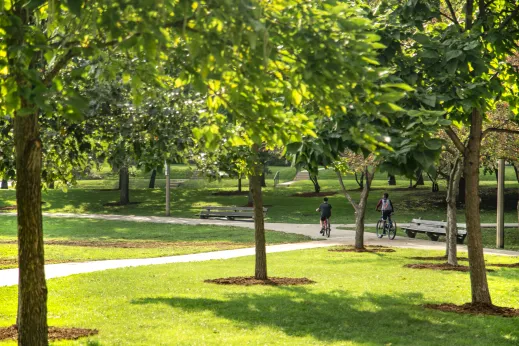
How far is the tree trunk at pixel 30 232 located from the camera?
295 inches

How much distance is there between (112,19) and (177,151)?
16.3 ft

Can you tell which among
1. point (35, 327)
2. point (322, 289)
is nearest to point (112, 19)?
point (35, 327)

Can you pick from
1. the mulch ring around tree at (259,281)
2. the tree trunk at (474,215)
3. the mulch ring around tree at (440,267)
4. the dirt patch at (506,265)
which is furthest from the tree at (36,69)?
the dirt patch at (506,265)

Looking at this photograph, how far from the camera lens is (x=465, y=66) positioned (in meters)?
8.86

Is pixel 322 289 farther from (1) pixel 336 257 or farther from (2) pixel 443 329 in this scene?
(1) pixel 336 257

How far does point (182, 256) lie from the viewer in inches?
858

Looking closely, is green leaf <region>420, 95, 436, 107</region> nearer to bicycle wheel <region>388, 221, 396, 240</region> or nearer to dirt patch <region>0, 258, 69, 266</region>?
dirt patch <region>0, 258, 69, 266</region>

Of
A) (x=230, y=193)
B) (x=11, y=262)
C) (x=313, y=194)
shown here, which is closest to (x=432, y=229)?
(x=11, y=262)

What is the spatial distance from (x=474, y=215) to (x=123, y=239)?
19.7 m

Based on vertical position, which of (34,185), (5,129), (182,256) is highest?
(5,129)

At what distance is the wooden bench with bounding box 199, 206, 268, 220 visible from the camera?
38.6 meters

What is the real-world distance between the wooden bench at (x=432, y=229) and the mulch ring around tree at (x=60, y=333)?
1837 cm

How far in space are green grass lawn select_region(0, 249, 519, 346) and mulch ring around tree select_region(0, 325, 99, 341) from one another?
21cm

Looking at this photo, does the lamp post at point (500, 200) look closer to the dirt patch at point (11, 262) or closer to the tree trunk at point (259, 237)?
the tree trunk at point (259, 237)
